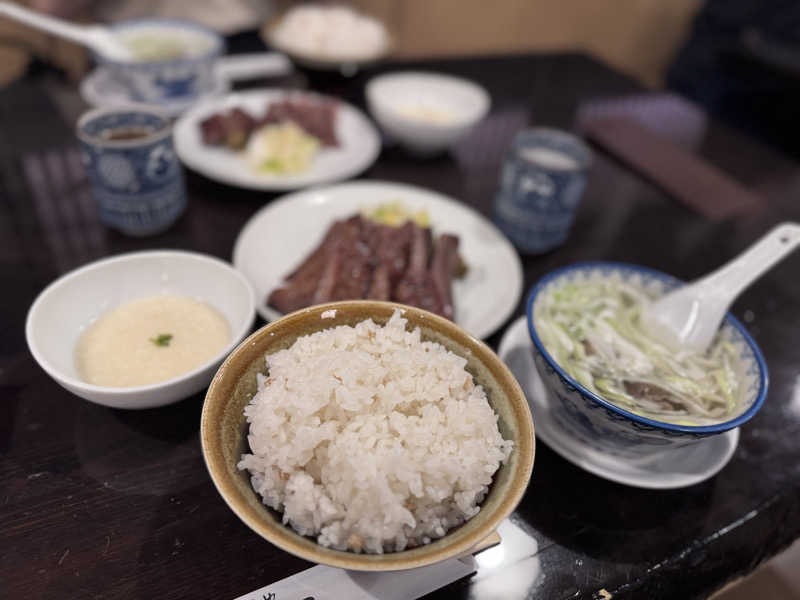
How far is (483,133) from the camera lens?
3213 mm

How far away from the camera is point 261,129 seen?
2664mm

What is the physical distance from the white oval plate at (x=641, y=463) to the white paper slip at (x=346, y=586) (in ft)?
1.67

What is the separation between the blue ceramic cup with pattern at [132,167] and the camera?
1.92 metres

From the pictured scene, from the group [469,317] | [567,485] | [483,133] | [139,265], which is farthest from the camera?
[483,133]

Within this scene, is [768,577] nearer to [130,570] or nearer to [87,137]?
[130,570]

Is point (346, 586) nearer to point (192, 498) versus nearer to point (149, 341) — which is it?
point (192, 498)

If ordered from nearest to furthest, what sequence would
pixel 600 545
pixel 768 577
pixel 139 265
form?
pixel 600 545
pixel 139 265
pixel 768 577

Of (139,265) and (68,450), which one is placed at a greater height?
(139,265)

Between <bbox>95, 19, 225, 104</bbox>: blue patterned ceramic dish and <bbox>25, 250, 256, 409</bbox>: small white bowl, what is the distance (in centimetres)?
154

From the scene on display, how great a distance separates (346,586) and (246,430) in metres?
0.39

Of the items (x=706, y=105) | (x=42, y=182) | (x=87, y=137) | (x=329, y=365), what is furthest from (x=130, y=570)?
(x=706, y=105)

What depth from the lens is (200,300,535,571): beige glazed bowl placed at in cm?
95

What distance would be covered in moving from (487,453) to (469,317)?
86cm

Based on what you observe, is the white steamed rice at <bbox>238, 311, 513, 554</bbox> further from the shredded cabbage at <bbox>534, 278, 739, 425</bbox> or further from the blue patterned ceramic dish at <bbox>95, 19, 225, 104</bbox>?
the blue patterned ceramic dish at <bbox>95, 19, 225, 104</bbox>
